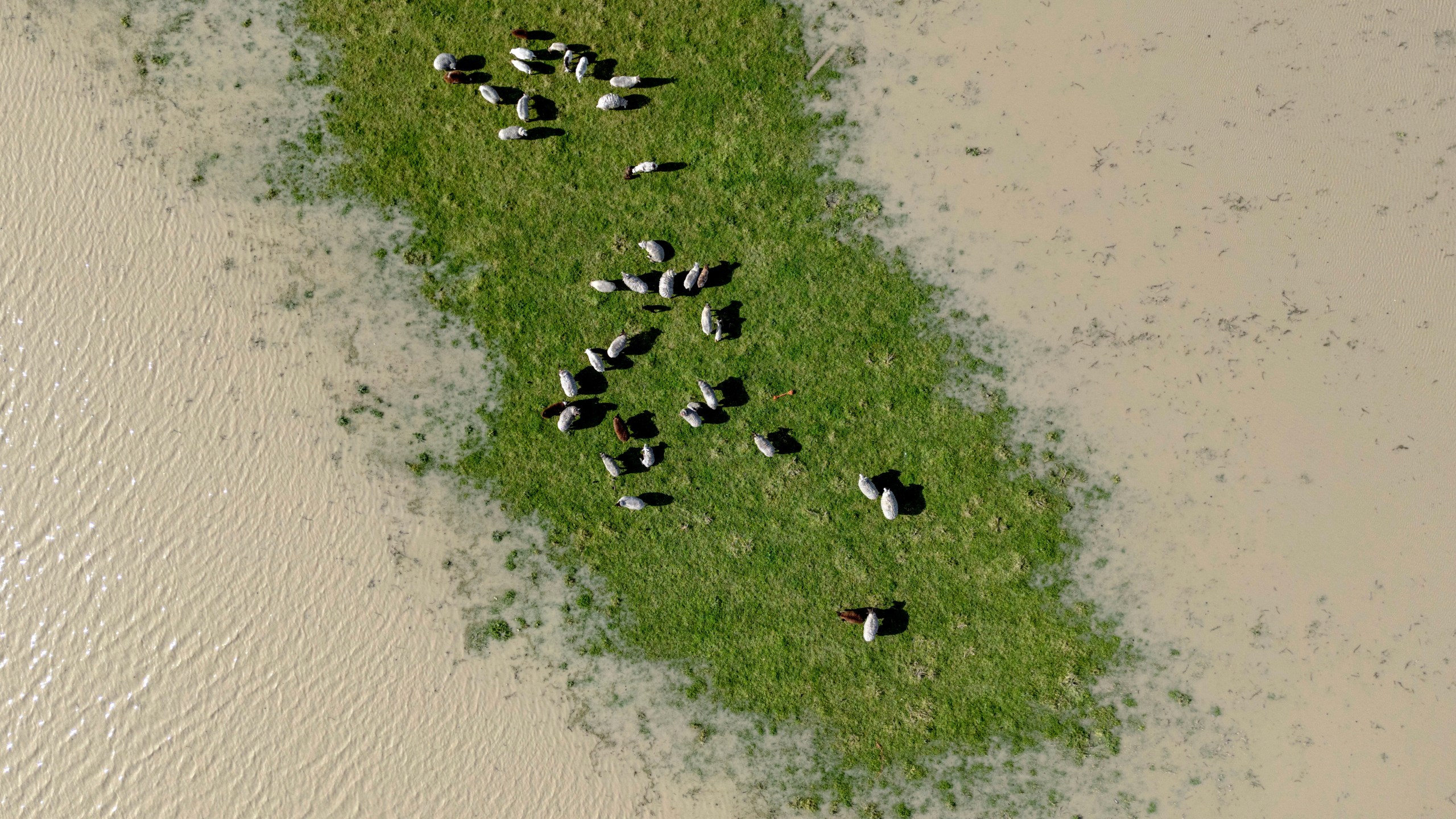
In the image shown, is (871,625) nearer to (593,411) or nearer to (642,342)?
(593,411)

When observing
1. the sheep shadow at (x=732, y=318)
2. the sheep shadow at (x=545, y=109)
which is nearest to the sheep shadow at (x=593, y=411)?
the sheep shadow at (x=732, y=318)

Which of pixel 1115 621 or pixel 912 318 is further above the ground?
pixel 912 318

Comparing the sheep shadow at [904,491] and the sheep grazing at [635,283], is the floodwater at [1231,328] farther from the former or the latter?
the sheep grazing at [635,283]

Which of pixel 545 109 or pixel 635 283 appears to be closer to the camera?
pixel 635 283

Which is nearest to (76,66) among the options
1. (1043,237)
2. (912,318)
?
(912,318)

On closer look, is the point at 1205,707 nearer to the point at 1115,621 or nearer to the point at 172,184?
the point at 1115,621

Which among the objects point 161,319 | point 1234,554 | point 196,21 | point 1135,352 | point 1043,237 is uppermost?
point 196,21

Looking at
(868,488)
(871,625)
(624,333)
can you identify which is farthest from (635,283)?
(871,625)
